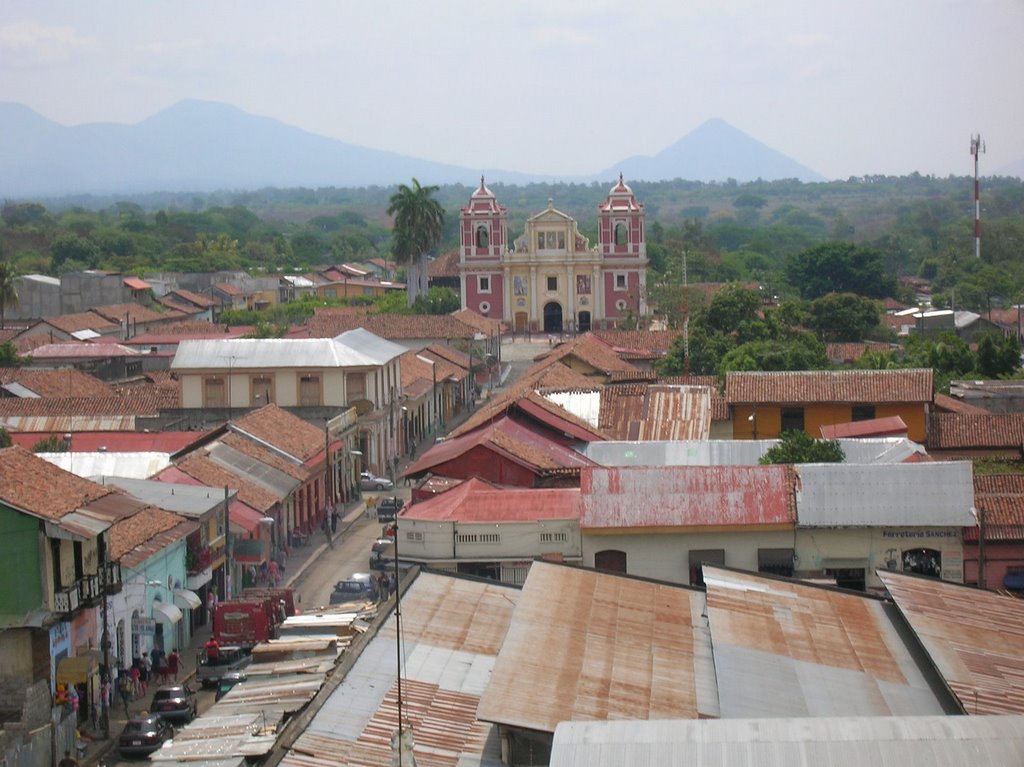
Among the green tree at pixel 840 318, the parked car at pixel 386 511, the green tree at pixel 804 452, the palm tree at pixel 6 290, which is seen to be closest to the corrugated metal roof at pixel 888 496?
the green tree at pixel 804 452

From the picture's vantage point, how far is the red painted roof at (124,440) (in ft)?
119

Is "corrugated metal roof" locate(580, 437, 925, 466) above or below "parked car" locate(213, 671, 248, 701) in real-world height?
above

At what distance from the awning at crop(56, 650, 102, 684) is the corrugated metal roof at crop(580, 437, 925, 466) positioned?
1273cm

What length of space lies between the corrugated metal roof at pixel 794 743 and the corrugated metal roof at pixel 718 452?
685 inches

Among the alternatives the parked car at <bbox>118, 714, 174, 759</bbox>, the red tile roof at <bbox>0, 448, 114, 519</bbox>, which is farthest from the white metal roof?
the parked car at <bbox>118, 714, 174, 759</bbox>

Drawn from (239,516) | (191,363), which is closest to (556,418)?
(239,516)

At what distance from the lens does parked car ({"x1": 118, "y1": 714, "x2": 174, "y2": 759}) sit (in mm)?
20344

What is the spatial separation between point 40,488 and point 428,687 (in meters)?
6.98

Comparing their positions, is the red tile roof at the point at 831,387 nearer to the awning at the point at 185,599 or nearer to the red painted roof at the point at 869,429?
the red painted roof at the point at 869,429

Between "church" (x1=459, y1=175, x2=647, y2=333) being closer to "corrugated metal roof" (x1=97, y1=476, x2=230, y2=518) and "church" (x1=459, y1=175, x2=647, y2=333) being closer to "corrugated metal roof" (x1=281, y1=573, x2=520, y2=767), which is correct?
"corrugated metal roof" (x1=97, y1=476, x2=230, y2=518)

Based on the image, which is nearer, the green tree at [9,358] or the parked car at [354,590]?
the parked car at [354,590]

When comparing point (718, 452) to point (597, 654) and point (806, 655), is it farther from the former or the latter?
point (597, 654)

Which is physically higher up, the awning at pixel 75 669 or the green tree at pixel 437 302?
the green tree at pixel 437 302

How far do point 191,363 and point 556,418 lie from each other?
1179cm
